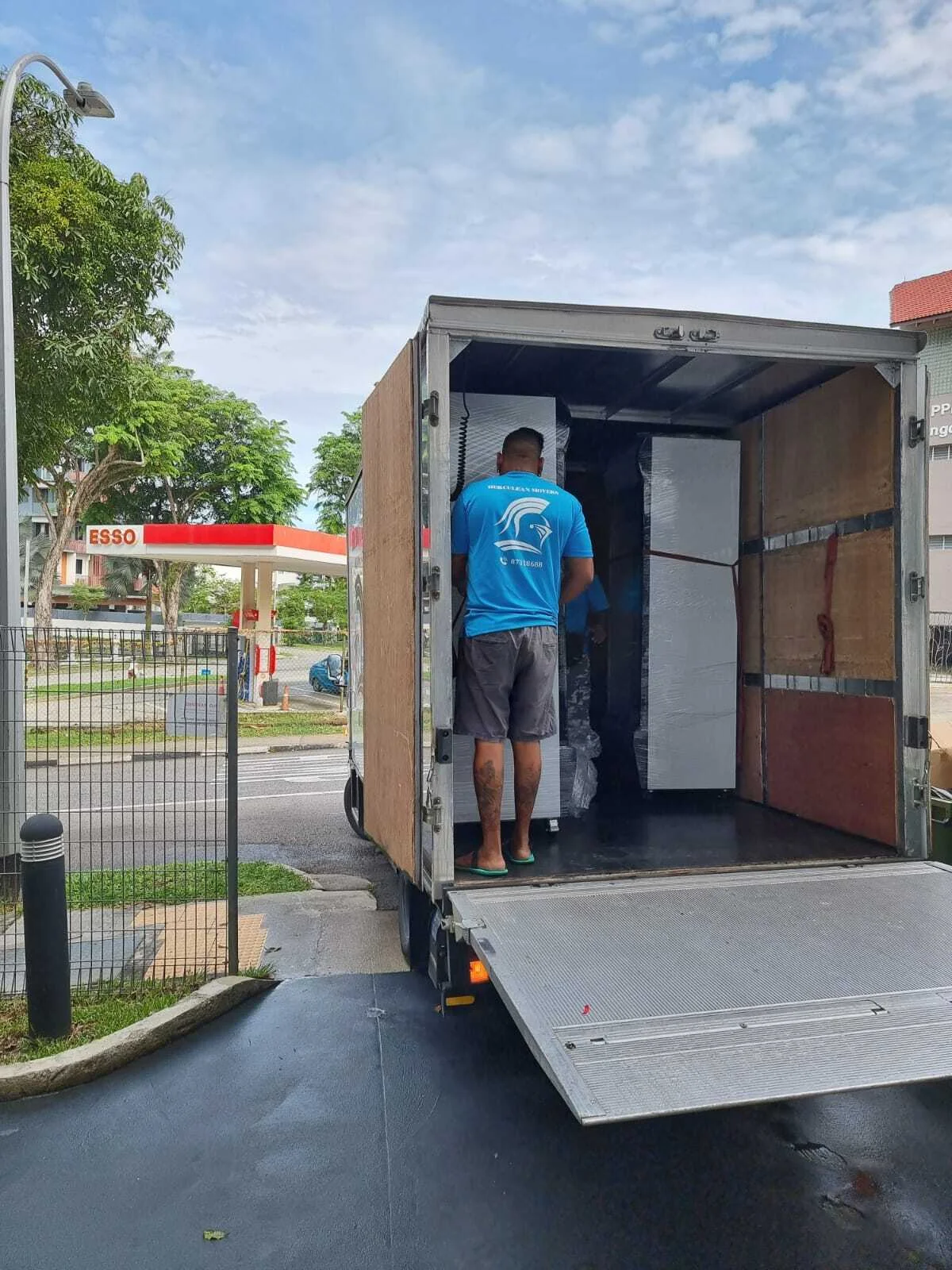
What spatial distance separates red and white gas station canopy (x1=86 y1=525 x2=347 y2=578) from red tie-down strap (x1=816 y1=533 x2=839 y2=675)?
17.0m

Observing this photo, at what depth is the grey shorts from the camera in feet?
12.1

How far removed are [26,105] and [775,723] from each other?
10.2 metres

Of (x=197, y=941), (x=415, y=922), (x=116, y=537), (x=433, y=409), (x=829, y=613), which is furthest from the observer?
(x=116, y=537)

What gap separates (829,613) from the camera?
14.4 feet

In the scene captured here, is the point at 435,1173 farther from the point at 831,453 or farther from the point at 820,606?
the point at 831,453

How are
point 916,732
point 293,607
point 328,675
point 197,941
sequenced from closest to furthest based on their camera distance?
point 916,732, point 197,941, point 328,675, point 293,607

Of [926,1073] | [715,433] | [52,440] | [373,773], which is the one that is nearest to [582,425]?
[715,433]

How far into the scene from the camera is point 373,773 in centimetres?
464

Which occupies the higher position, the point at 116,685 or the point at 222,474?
the point at 222,474

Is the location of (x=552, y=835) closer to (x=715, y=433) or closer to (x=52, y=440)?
(x=715, y=433)

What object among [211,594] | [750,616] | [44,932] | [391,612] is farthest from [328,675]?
[211,594]

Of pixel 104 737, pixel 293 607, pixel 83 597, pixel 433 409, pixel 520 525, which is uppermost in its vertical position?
pixel 83 597

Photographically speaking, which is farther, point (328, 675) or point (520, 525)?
point (328, 675)

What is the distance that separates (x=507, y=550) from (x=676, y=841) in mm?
1774
